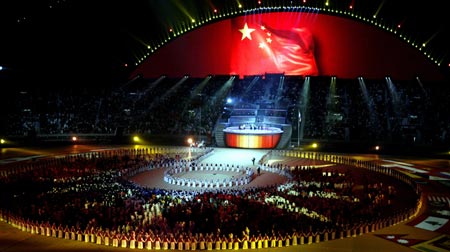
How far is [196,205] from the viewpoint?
23.2m

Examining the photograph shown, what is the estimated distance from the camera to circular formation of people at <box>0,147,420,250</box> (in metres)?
20.2

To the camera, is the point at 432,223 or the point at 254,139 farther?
the point at 254,139

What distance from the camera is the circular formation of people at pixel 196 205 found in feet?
66.2

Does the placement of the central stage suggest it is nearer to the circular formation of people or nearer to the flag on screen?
the circular formation of people

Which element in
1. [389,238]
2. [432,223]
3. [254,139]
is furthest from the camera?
[254,139]

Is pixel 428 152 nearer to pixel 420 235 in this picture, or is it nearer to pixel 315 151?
pixel 315 151

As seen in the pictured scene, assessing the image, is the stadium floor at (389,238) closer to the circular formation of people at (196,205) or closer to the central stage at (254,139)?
the circular formation of people at (196,205)

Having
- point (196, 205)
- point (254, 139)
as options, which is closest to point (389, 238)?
point (196, 205)

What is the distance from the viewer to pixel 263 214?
22125mm

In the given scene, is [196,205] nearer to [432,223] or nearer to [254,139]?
[432,223]

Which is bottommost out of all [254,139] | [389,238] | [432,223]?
[389,238]

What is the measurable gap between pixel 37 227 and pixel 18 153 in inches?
1016

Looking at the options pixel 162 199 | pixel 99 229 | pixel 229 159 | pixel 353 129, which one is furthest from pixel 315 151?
pixel 99 229

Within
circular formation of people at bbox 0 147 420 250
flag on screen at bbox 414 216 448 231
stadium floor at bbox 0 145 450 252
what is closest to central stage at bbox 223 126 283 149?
circular formation of people at bbox 0 147 420 250
